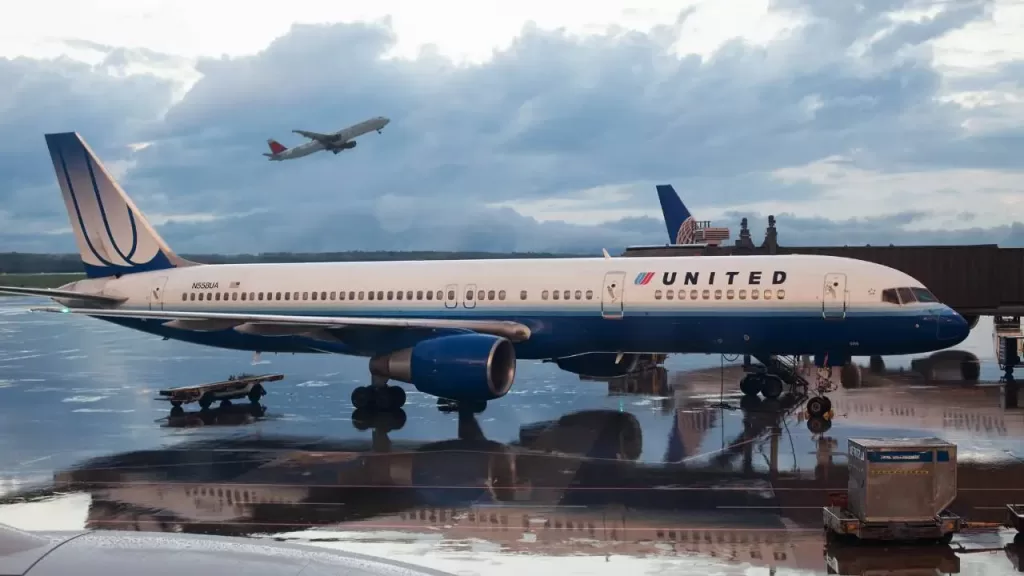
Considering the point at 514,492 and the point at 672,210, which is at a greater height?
the point at 672,210

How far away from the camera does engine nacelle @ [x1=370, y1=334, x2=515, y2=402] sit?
2208cm

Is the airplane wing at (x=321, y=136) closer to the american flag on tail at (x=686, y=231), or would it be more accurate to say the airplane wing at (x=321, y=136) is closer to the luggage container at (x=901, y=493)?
the american flag on tail at (x=686, y=231)

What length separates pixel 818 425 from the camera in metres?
22.2

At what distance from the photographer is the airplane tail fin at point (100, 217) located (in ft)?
101

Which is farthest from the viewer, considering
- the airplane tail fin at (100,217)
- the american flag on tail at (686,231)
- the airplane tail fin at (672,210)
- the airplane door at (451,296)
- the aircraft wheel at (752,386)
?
the airplane tail fin at (672,210)

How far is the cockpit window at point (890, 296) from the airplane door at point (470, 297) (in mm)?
10866

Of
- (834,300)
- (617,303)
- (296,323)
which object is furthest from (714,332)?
(296,323)

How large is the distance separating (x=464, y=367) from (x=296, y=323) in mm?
5002

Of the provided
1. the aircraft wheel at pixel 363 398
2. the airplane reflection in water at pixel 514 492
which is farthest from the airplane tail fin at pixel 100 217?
the airplane reflection in water at pixel 514 492

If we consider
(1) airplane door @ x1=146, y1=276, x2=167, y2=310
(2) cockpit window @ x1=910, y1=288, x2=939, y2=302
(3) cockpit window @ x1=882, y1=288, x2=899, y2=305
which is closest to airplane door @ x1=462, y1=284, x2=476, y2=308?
(1) airplane door @ x1=146, y1=276, x2=167, y2=310

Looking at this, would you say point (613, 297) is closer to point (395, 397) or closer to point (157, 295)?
point (395, 397)

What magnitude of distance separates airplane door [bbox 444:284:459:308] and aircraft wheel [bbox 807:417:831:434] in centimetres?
1012

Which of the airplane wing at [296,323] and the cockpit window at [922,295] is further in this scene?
the airplane wing at [296,323]

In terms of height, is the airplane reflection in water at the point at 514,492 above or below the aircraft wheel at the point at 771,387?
below
